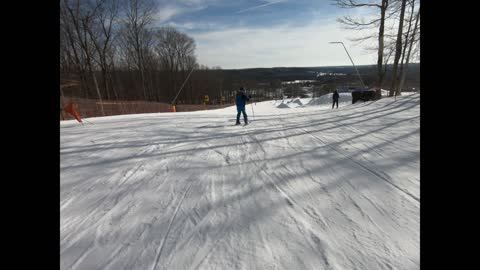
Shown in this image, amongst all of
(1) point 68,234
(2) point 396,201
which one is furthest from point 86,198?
(2) point 396,201

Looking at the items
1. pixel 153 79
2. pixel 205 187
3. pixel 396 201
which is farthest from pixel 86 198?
pixel 153 79
